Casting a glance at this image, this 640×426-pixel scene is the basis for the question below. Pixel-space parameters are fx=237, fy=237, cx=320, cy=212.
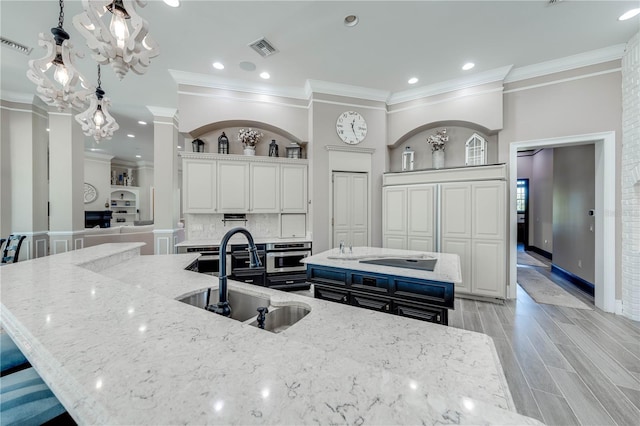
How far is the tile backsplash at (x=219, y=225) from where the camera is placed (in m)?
4.05

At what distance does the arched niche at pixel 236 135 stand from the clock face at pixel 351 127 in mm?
753

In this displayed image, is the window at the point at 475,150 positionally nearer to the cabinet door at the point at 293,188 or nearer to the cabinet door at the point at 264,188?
the cabinet door at the point at 293,188

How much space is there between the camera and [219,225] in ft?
13.7

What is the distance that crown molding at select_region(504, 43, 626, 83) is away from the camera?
123 inches

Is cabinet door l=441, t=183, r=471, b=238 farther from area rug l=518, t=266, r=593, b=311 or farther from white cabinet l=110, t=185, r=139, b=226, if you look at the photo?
white cabinet l=110, t=185, r=139, b=226

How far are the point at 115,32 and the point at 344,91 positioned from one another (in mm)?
3362

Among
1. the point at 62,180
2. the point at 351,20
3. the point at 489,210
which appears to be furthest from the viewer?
the point at 62,180

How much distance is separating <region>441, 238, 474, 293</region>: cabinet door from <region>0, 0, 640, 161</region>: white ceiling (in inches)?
103

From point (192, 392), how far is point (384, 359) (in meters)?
0.65

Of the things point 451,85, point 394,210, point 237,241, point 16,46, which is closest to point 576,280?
point 394,210

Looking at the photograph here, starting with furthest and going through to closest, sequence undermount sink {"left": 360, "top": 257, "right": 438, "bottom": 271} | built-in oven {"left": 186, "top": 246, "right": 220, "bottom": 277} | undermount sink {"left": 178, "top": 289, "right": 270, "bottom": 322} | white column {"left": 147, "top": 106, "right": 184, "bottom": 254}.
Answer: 1. white column {"left": 147, "top": 106, "right": 184, "bottom": 254}
2. built-in oven {"left": 186, "top": 246, "right": 220, "bottom": 277}
3. undermount sink {"left": 360, "top": 257, "right": 438, "bottom": 271}
4. undermount sink {"left": 178, "top": 289, "right": 270, "bottom": 322}

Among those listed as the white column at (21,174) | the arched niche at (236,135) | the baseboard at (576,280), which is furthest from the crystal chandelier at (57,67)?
the baseboard at (576,280)

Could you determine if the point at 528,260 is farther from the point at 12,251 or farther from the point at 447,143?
the point at 12,251

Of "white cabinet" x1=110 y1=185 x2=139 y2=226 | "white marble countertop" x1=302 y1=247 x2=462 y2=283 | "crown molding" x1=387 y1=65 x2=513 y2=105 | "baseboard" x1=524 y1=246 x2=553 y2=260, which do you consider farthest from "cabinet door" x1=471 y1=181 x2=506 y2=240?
"white cabinet" x1=110 y1=185 x2=139 y2=226
